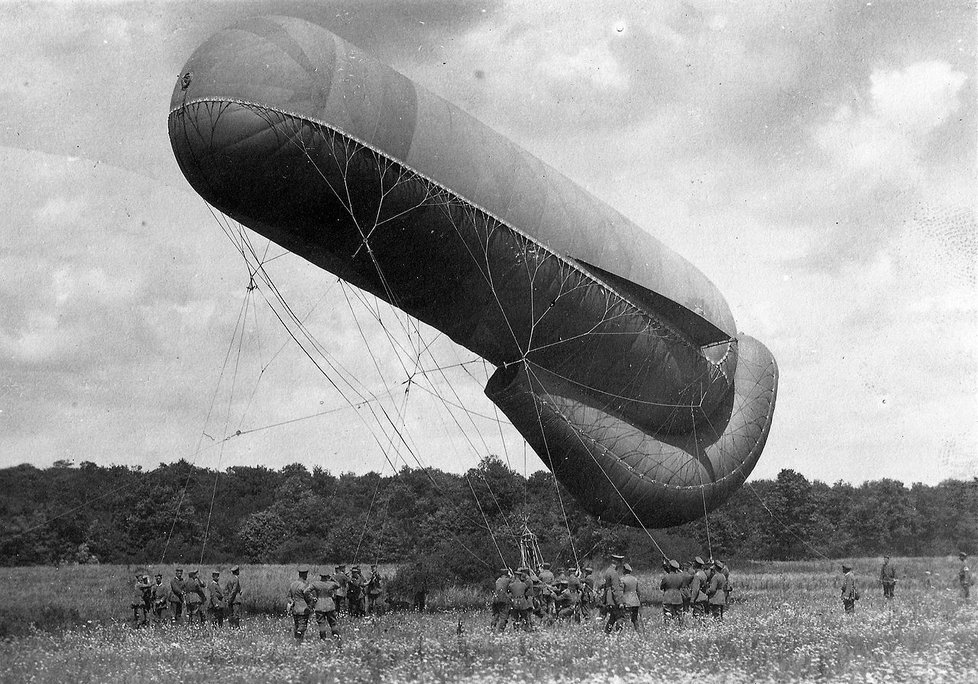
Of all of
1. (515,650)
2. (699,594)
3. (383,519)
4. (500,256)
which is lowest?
(515,650)

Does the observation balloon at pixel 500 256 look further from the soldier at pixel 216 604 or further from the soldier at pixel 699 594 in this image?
the soldier at pixel 216 604

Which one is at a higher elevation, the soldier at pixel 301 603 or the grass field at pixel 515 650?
the soldier at pixel 301 603

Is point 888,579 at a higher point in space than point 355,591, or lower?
lower

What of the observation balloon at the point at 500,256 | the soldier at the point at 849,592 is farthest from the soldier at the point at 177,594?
the soldier at the point at 849,592

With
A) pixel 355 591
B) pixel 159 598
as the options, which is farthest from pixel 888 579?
pixel 159 598

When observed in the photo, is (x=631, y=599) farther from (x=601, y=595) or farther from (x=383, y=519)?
(x=383, y=519)

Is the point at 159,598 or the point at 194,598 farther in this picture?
the point at 159,598

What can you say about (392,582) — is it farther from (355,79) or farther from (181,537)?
(181,537)
